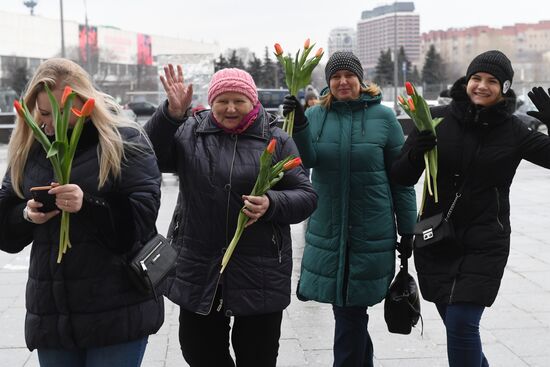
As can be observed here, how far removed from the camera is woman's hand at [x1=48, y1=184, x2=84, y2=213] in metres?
2.39

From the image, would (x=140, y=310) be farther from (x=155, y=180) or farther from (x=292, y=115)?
(x=292, y=115)

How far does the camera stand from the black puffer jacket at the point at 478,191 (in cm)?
333

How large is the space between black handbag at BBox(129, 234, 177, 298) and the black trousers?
50 centimetres

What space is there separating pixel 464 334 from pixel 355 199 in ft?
2.82

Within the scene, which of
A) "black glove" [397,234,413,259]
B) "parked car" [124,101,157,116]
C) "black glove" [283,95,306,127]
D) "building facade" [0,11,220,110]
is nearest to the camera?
"black glove" [283,95,306,127]

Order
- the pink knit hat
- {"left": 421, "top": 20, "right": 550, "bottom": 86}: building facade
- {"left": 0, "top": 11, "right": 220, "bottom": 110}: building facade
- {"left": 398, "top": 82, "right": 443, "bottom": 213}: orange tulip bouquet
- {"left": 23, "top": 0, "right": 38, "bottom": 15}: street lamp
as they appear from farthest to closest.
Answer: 1. {"left": 23, "top": 0, "right": 38, "bottom": 15}: street lamp
2. {"left": 0, "top": 11, "right": 220, "bottom": 110}: building facade
3. {"left": 421, "top": 20, "right": 550, "bottom": 86}: building facade
4. {"left": 398, "top": 82, "right": 443, "bottom": 213}: orange tulip bouquet
5. the pink knit hat

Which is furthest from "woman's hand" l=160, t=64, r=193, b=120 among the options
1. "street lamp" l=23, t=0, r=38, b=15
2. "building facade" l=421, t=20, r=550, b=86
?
"street lamp" l=23, t=0, r=38, b=15

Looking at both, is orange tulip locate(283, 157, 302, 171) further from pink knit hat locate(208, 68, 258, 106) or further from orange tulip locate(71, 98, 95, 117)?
orange tulip locate(71, 98, 95, 117)

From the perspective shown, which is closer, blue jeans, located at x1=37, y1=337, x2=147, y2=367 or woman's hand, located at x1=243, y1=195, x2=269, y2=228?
blue jeans, located at x1=37, y1=337, x2=147, y2=367

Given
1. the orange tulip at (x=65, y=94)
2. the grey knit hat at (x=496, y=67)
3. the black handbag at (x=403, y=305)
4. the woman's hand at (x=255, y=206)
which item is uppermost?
the grey knit hat at (x=496, y=67)

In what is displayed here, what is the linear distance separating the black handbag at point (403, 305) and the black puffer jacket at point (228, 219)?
35.2 inches

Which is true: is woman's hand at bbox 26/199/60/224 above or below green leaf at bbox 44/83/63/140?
below

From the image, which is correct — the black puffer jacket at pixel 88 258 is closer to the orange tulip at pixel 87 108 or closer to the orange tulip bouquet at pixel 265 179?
the orange tulip at pixel 87 108

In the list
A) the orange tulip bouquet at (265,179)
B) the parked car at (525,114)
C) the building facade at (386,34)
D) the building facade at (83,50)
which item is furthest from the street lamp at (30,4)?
the orange tulip bouquet at (265,179)
